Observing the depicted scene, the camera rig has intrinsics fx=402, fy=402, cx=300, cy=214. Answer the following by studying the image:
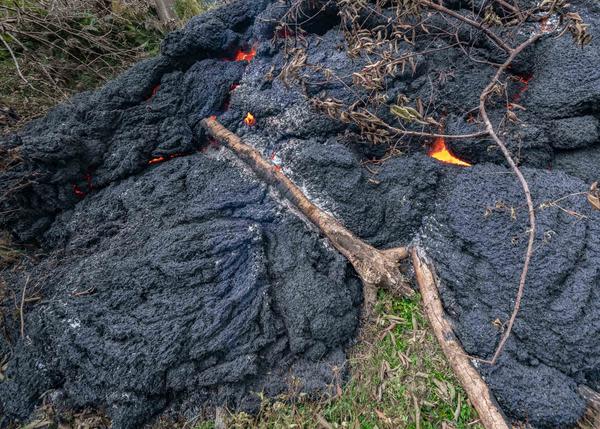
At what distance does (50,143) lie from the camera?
335 centimetres

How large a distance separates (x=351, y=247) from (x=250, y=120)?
1614 mm

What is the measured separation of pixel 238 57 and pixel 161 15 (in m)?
2.49

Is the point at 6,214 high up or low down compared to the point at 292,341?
up

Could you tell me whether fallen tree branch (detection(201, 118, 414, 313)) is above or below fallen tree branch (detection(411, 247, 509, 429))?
above

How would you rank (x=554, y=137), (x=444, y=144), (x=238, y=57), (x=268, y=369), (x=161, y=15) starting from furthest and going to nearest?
(x=161, y=15), (x=238, y=57), (x=444, y=144), (x=554, y=137), (x=268, y=369)

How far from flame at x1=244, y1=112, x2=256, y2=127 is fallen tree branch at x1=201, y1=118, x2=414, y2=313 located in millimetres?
369

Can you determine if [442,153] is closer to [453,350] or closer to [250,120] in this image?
[453,350]

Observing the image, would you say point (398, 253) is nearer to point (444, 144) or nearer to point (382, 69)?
point (444, 144)

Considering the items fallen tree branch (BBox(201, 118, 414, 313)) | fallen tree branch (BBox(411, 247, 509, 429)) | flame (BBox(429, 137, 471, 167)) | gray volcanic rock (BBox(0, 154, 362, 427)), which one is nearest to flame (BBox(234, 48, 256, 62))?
fallen tree branch (BBox(201, 118, 414, 313))

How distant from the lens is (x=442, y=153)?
10.9ft

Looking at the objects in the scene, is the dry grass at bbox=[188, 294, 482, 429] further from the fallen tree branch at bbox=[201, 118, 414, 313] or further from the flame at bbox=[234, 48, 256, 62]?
the flame at bbox=[234, 48, 256, 62]

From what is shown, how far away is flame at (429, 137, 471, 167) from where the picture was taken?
328 cm

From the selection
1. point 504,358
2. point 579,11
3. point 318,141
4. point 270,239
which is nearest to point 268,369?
point 270,239

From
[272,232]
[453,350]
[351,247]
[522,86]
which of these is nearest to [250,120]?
[272,232]
